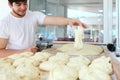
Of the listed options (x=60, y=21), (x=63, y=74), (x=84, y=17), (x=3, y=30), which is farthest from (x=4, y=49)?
(x=84, y=17)

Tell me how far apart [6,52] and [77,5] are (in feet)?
6.97

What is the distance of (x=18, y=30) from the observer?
2035mm

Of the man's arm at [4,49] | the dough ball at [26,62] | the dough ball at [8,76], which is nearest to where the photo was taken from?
the dough ball at [8,76]

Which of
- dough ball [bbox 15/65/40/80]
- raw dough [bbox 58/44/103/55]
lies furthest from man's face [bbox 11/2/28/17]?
dough ball [bbox 15/65/40/80]

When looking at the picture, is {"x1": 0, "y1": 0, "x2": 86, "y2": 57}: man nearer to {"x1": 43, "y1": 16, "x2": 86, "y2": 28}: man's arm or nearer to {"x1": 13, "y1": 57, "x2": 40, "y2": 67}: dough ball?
{"x1": 43, "y1": 16, "x2": 86, "y2": 28}: man's arm

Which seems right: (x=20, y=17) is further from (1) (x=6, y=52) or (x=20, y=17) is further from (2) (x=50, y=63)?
(2) (x=50, y=63)

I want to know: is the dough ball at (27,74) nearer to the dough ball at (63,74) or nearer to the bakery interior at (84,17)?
the dough ball at (63,74)

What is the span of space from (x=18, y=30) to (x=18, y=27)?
0.10ft

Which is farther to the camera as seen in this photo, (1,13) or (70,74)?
(1,13)

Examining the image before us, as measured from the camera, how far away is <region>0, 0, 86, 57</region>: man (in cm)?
192

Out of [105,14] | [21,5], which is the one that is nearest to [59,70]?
[21,5]

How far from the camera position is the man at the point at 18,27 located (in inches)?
75.4

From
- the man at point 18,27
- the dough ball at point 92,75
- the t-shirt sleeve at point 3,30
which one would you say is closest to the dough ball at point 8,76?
the dough ball at point 92,75

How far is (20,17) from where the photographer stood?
208 cm
